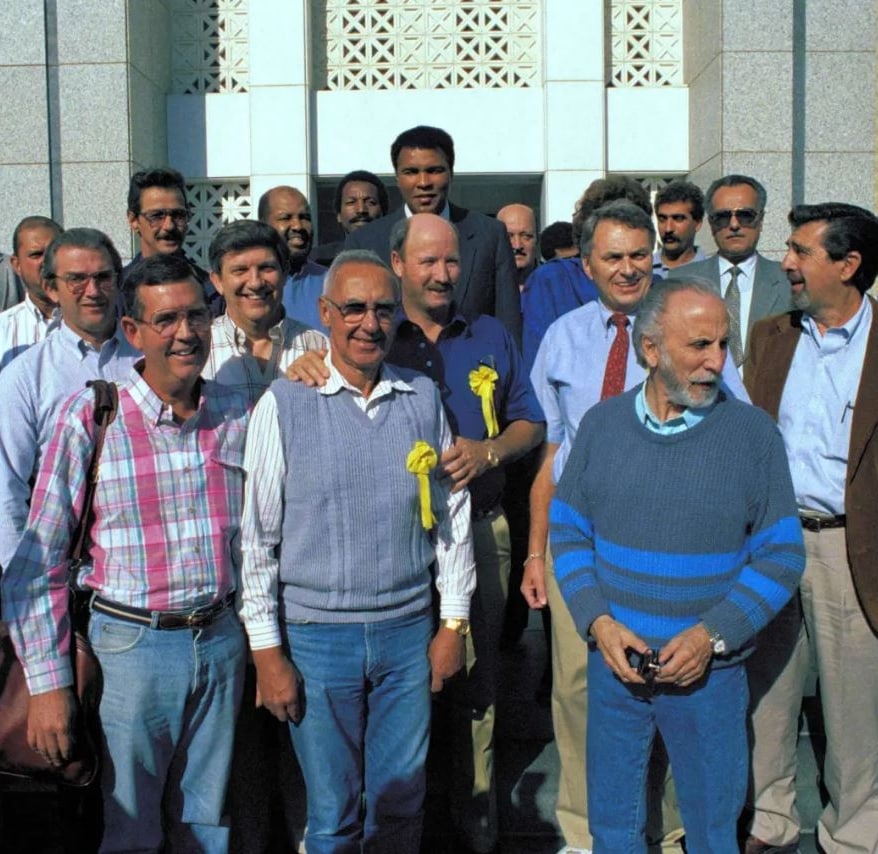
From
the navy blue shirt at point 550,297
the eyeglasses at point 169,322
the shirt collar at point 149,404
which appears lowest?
the shirt collar at point 149,404

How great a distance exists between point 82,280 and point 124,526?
112 cm

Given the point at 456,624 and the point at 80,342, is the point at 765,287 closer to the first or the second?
the point at 456,624

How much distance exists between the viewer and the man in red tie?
3.77 m

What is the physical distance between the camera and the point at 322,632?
3178 millimetres

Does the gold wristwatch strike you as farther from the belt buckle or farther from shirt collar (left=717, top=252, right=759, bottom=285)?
shirt collar (left=717, top=252, right=759, bottom=285)

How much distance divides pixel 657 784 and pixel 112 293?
2.56 meters

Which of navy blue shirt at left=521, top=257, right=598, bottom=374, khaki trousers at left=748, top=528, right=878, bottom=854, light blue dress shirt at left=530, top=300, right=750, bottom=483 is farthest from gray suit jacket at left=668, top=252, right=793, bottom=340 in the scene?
khaki trousers at left=748, top=528, right=878, bottom=854

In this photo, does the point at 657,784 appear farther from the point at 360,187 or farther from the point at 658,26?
the point at 658,26

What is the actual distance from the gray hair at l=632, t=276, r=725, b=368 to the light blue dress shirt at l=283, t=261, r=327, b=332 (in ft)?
6.12

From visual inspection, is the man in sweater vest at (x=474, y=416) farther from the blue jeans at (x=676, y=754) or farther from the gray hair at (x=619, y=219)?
the blue jeans at (x=676, y=754)

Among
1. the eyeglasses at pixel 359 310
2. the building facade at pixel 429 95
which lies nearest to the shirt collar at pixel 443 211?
the eyeglasses at pixel 359 310

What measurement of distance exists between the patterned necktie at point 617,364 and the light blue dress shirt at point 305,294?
1.41 meters

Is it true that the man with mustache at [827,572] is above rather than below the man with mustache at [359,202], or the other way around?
below

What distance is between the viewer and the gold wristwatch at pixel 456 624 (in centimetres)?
338
